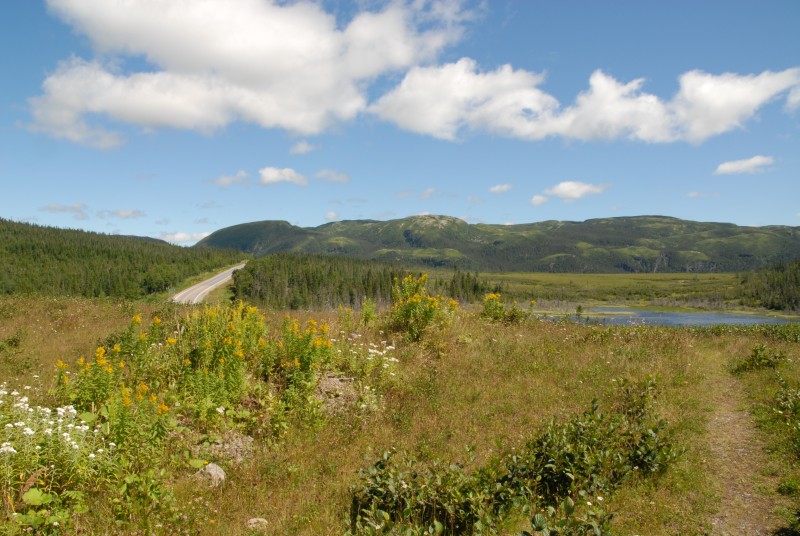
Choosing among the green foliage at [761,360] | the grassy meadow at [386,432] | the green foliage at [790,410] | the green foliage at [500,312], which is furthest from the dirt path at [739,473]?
the green foliage at [500,312]

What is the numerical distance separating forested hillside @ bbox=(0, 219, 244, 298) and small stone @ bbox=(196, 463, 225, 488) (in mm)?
112625

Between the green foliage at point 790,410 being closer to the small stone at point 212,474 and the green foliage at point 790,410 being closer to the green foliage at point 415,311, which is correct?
the green foliage at point 415,311

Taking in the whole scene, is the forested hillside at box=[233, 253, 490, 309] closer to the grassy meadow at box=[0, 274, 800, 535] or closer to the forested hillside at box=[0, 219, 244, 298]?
the forested hillside at box=[0, 219, 244, 298]

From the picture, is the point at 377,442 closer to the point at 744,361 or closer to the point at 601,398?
the point at 601,398

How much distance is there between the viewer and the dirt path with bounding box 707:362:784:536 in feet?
17.7

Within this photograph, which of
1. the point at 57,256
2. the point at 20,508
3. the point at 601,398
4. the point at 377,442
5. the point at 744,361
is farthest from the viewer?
the point at 57,256

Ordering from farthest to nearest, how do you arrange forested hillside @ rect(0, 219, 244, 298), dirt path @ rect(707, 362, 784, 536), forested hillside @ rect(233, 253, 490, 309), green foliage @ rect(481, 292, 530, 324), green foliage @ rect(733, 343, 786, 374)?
1. forested hillside @ rect(0, 219, 244, 298)
2. forested hillside @ rect(233, 253, 490, 309)
3. green foliage @ rect(481, 292, 530, 324)
4. green foliage @ rect(733, 343, 786, 374)
5. dirt path @ rect(707, 362, 784, 536)

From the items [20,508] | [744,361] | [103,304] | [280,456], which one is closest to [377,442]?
[280,456]

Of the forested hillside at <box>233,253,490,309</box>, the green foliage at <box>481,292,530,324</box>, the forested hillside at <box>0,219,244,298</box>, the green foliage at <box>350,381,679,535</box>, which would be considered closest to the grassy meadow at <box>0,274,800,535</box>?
the green foliage at <box>350,381,679,535</box>

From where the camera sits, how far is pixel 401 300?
12984mm

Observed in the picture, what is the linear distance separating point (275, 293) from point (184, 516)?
107632 mm

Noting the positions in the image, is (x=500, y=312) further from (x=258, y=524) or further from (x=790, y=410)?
(x=258, y=524)

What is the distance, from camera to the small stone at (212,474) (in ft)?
18.8

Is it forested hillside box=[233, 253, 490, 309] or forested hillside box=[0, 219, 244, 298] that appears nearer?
forested hillside box=[233, 253, 490, 309]
